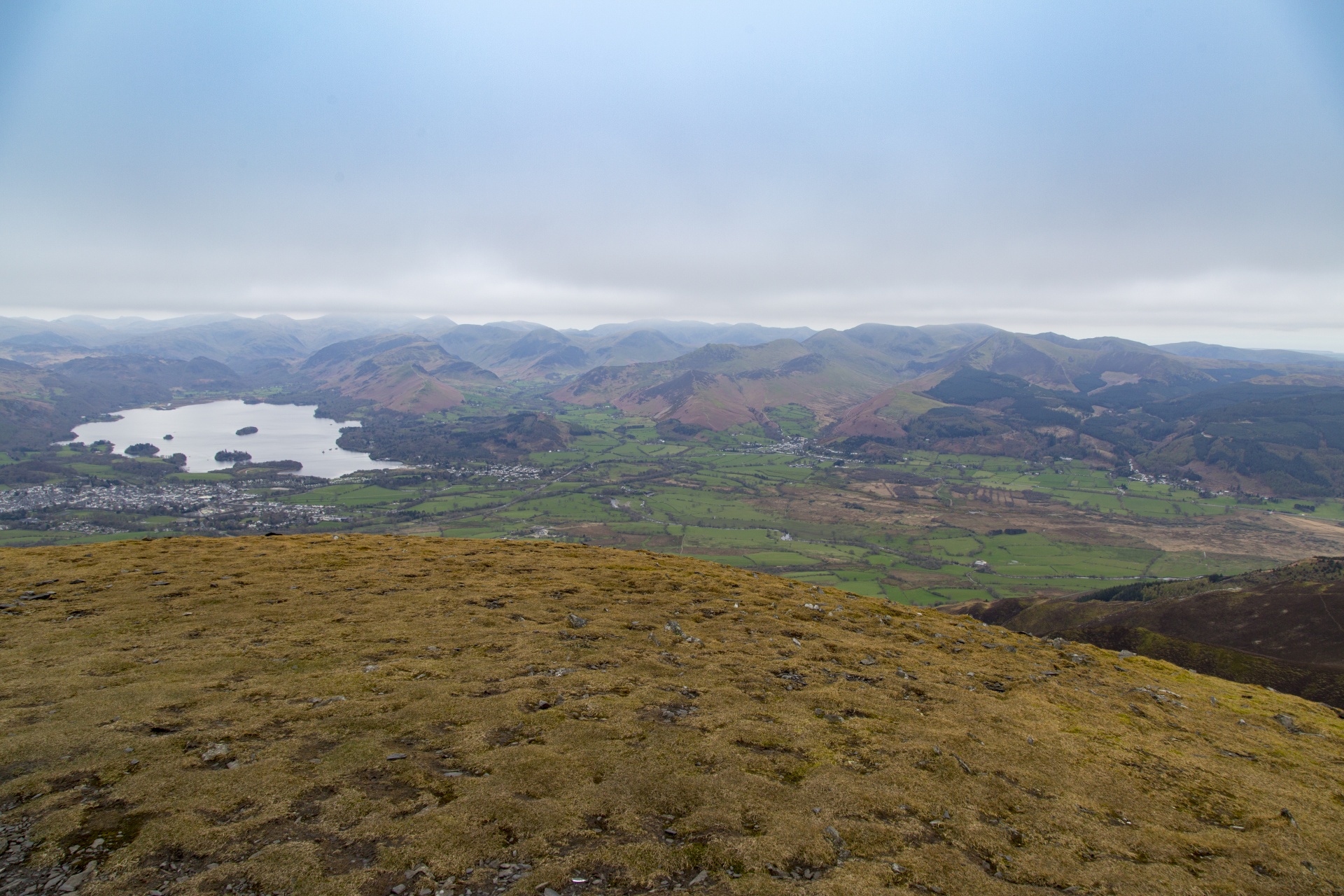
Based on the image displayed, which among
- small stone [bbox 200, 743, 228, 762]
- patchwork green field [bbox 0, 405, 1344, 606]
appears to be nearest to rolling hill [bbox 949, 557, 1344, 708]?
patchwork green field [bbox 0, 405, 1344, 606]

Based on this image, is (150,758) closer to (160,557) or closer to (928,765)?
(928,765)

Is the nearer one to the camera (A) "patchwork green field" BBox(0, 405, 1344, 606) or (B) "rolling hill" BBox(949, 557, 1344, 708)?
(B) "rolling hill" BBox(949, 557, 1344, 708)

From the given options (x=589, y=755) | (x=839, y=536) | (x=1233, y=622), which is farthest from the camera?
(x=839, y=536)

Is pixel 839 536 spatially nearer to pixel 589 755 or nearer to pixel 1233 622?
pixel 1233 622

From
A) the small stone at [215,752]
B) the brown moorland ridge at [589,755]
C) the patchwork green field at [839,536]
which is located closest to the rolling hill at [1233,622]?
the patchwork green field at [839,536]

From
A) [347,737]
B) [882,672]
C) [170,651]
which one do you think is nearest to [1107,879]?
[882,672]

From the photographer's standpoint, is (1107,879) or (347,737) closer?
(1107,879)

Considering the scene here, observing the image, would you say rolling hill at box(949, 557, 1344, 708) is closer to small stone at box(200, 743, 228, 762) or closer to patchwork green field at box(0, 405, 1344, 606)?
patchwork green field at box(0, 405, 1344, 606)

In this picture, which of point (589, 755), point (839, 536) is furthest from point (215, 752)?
point (839, 536)

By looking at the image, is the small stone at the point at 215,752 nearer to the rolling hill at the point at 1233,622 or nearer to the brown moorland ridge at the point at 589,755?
the brown moorland ridge at the point at 589,755
